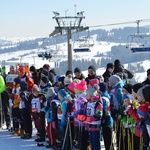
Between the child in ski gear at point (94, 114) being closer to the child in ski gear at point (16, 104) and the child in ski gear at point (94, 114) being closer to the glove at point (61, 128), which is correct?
the glove at point (61, 128)

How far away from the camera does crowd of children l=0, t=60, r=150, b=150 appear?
20.8ft

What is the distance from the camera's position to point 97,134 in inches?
271

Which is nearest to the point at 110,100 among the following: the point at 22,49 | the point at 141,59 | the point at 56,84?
the point at 56,84

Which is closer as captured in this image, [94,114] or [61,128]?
[94,114]

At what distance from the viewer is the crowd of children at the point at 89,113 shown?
6.33 metres

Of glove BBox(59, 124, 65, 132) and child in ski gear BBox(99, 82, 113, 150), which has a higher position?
child in ski gear BBox(99, 82, 113, 150)

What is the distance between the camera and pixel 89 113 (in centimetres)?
671

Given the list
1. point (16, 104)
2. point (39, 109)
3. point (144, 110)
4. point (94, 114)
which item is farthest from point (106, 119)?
point (16, 104)

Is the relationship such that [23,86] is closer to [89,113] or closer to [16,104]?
[16,104]

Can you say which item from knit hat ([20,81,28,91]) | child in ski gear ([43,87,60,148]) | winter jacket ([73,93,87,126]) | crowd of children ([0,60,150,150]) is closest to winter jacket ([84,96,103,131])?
crowd of children ([0,60,150,150])

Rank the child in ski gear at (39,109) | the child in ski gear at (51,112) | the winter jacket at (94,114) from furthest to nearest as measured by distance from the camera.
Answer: the child in ski gear at (39,109) → the child in ski gear at (51,112) → the winter jacket at (94,114)

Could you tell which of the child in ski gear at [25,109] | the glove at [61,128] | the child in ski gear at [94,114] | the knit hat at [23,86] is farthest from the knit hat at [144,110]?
the knit hat at [23,86]

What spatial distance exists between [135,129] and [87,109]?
0.94 metres

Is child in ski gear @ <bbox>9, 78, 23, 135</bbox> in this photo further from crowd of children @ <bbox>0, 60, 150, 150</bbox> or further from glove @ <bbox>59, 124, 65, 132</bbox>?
glove @ <bbox>59, 124, 65, 132</bbox>
